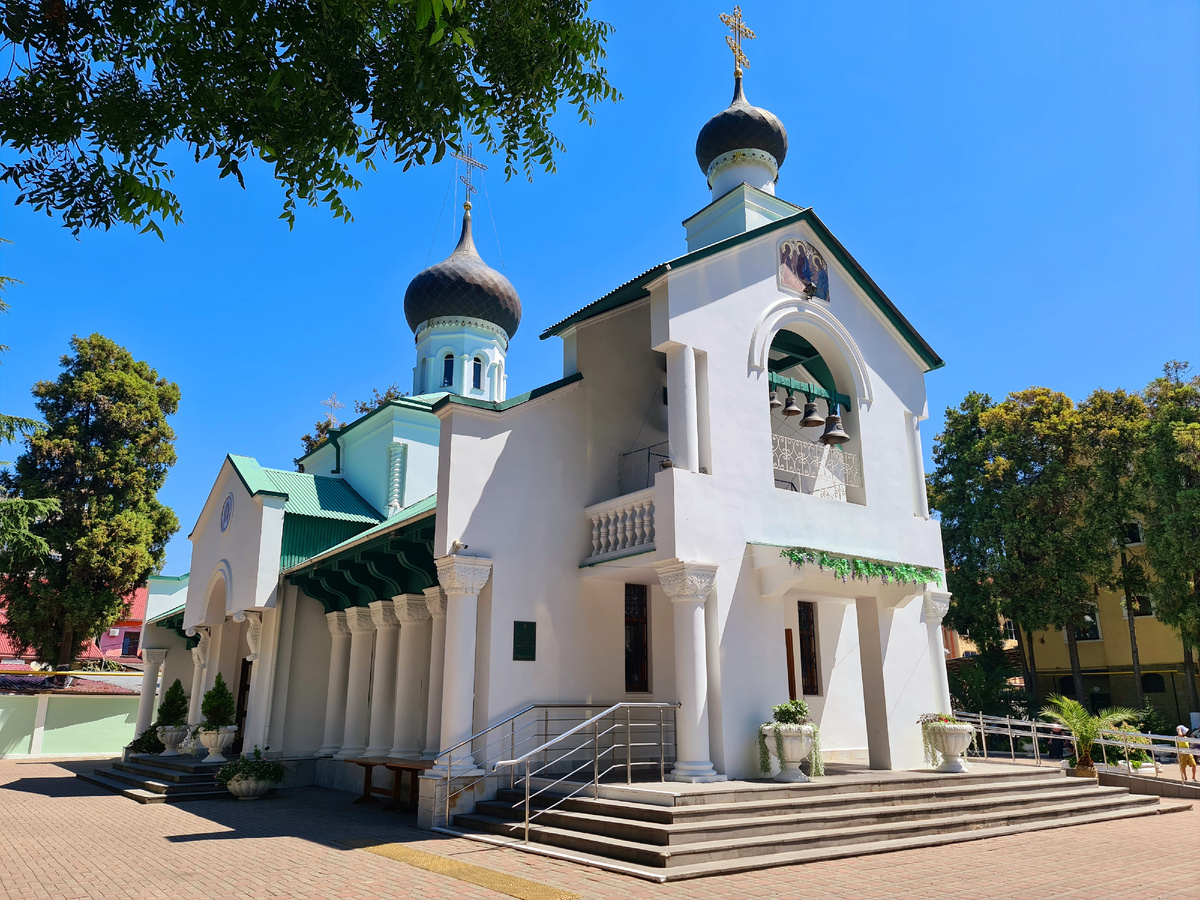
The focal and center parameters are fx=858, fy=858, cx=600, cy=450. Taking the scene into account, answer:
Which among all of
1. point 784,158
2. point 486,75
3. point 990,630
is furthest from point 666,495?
point 990,630

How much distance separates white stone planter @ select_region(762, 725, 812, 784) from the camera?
1090 centimetres

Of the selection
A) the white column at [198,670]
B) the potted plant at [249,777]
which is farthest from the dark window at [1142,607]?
the white column at [198,670]

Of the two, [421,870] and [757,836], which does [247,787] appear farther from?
[757,836]

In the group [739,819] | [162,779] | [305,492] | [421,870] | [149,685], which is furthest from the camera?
[149,685]

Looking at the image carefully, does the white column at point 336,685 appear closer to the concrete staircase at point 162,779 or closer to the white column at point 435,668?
the concrete staircase at point 162,779

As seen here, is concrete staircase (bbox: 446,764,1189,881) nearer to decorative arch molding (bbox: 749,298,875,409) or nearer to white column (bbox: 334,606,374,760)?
decorative arch molding (bbox: 749,298,875,409)

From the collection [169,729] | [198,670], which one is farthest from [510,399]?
[198,670]

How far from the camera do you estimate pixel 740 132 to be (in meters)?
17.4

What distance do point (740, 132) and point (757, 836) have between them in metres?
13.5

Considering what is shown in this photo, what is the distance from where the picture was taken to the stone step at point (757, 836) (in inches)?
334

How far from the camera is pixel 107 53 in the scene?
6516 millimetres

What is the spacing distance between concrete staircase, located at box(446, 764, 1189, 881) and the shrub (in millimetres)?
8630

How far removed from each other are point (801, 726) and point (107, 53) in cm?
1022

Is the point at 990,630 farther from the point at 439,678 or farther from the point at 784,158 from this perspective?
the point at 439,678
